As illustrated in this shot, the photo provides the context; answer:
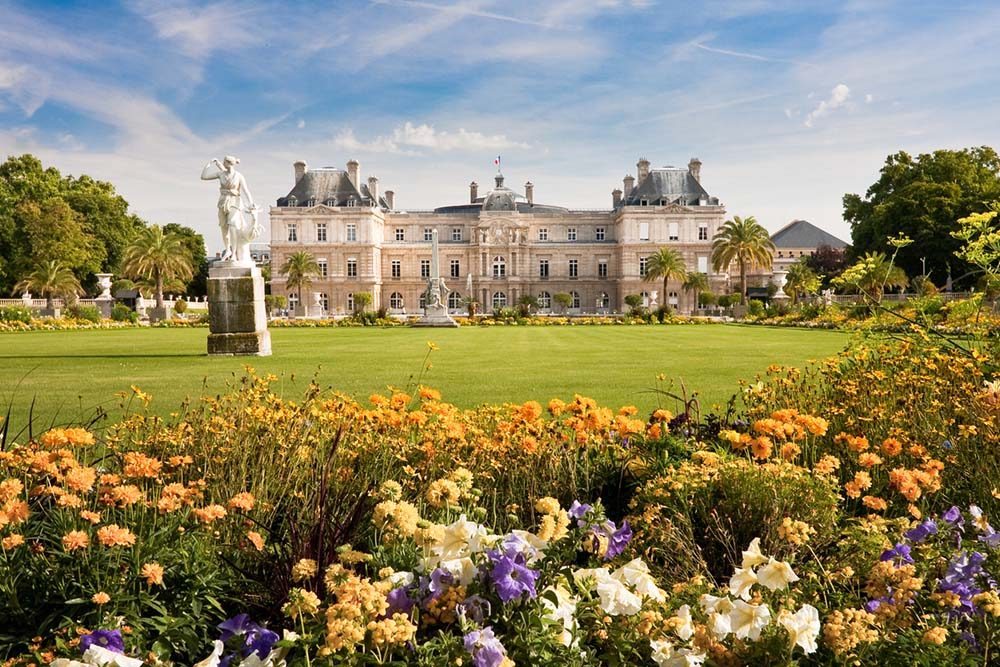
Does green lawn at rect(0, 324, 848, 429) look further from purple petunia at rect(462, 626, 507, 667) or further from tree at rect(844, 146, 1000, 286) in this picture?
tree at rect(844, 146, 1000, 286)

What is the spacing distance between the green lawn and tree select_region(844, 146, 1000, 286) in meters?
30.8

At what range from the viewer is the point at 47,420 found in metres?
7.18

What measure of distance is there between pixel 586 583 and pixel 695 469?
161cm

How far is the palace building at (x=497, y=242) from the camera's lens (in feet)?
242

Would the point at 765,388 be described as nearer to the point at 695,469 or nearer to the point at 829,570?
the point at 695,469

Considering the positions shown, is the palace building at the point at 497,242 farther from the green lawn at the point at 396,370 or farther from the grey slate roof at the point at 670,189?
the green lawn at the point at 396,370

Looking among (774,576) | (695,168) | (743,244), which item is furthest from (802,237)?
(774,576)

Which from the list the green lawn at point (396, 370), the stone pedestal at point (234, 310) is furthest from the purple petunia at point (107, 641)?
the stone pedestal at point (234, 310)

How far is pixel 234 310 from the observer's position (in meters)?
16.2

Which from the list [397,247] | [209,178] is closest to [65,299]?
[397,247]

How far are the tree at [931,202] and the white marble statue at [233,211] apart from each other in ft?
121

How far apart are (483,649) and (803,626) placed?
0.90 meters

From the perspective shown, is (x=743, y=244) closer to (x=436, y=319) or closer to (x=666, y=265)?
(x=666, y=265)

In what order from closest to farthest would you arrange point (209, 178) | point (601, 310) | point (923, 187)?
point (209, 178), point (923, 187), point (601, 310)
